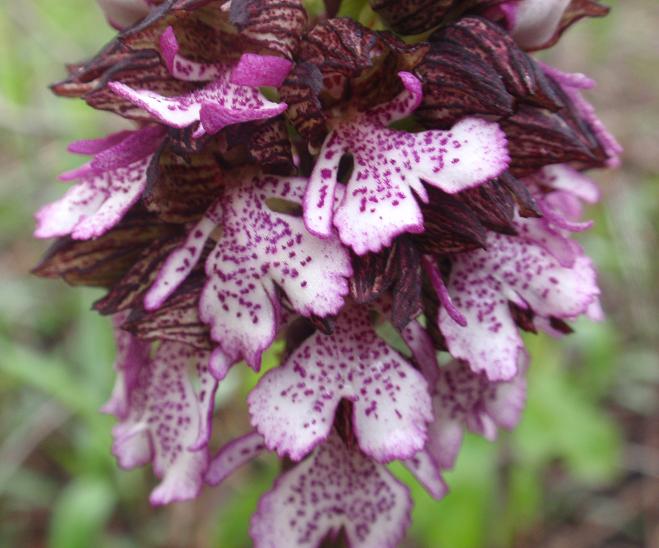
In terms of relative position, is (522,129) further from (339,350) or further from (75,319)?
(75,319)

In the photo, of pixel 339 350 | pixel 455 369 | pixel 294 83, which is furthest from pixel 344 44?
pixel 455 369

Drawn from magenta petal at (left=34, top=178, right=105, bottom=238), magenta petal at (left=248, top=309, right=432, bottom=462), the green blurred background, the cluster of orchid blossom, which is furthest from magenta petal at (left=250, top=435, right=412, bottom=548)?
the green blurred background

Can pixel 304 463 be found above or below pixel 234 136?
below

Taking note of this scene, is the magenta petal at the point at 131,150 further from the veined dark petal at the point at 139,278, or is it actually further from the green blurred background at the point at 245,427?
the green blurred background at the point at 245,427

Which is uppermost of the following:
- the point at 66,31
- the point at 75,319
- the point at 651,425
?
the point at 66,31

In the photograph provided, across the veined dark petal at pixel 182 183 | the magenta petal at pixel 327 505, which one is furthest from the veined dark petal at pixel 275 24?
the magenta petal at pixel 327 505

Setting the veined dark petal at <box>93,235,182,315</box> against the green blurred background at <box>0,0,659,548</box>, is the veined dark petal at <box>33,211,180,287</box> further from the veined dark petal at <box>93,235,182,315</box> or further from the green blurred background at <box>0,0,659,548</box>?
the green blurred background at <box>0,0,659,548</box>

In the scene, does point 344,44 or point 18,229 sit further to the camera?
point 18,229
